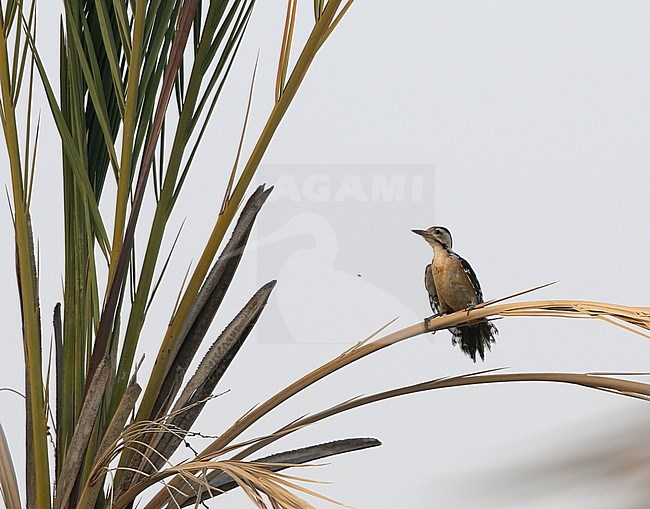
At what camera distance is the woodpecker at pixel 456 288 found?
38.8 inches

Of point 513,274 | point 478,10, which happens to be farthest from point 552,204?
point 478,10

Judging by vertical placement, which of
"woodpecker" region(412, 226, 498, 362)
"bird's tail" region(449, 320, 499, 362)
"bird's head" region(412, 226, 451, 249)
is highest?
"bird's head" region(412, 226, 451, 249)

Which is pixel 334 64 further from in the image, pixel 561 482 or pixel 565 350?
pixel 561 482

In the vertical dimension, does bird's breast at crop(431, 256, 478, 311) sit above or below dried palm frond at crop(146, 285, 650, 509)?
above

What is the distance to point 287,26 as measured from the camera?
3.13ft

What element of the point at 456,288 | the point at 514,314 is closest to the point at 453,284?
the point at 456,288

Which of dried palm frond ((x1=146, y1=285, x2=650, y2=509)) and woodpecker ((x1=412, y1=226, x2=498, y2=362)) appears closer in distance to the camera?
dried palm frond ((x1=146, y1=285, x2=650, y2=509))

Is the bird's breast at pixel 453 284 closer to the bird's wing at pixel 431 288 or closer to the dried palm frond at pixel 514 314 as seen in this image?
the bird's wing at pixel 431 288

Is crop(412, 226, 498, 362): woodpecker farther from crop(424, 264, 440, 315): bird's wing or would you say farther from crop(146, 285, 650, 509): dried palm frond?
crop(146, 285, 650, 509): dried palm frond

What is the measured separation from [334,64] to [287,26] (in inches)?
27.9

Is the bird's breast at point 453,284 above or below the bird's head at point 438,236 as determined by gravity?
below

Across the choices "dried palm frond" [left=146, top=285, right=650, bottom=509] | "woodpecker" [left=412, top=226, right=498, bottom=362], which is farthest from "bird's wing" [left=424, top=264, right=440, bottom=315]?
"dried palm frond" [left=146, top=285, right=650, bottom=509]

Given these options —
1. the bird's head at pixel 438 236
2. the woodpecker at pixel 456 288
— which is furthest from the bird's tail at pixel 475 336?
the bird's head at pixel 438 236

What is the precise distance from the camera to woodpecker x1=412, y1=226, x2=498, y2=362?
3.23ft
